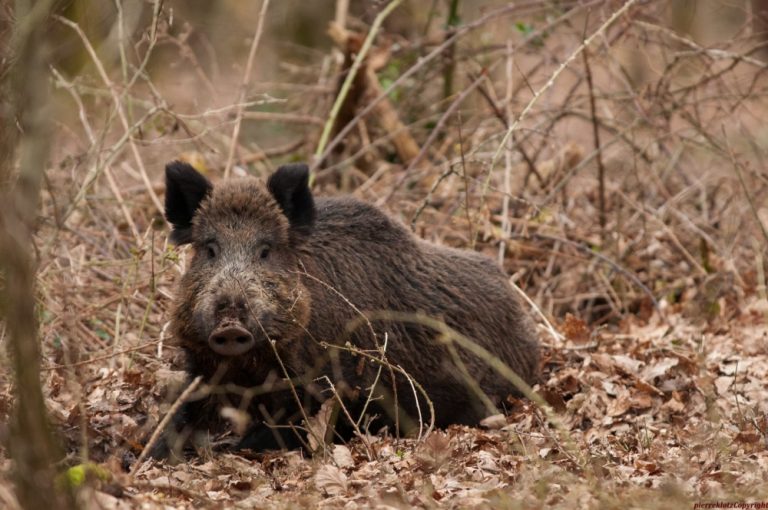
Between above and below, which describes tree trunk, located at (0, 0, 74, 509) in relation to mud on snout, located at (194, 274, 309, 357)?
above

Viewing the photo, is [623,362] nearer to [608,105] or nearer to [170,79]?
[608,105]

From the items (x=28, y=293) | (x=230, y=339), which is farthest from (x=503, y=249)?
(x=28, y=293)

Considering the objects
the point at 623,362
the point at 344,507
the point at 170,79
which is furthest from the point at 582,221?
the point at 170,79

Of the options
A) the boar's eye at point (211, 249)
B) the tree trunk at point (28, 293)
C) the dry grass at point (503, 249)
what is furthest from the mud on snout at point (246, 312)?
the tree trunk at point (28, 293)

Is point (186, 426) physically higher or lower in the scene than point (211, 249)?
lower

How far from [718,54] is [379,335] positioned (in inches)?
196

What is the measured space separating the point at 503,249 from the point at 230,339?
4.27 m

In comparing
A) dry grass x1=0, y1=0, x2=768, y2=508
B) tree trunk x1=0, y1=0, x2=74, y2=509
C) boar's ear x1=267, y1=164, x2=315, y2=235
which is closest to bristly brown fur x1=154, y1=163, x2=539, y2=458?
boar's ear x1=267, y1=164, x2=315, y2=235

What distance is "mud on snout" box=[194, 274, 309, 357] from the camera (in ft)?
19.1

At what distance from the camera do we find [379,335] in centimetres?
688

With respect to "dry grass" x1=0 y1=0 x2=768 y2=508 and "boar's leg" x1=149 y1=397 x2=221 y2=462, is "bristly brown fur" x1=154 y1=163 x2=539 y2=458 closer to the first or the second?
"boar's leg" x1=149 y1=397 x2=221 y2=462

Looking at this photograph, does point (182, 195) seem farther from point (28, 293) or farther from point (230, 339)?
point (28, 293)

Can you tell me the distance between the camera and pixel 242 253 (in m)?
6.36

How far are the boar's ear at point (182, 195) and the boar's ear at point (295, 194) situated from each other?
1.50ft
